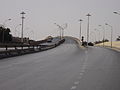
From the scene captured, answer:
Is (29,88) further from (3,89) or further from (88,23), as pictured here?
(88,23)

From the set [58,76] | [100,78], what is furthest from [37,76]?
[100,78]

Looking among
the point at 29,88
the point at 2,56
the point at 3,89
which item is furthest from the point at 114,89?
the point at 2,56

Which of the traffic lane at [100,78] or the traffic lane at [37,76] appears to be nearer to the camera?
the traffic lane at [37,76]

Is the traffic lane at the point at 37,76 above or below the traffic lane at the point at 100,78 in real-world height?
above

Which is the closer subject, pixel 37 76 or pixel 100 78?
pixel 100 78

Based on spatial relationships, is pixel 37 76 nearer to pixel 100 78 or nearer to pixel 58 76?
pixel 58 76

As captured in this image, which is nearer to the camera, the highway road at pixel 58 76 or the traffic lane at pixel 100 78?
the highway road at pixel 58 76

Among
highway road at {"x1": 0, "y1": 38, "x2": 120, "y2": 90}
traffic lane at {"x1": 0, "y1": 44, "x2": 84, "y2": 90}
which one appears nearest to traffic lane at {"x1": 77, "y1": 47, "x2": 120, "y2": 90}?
highway road at {"x1": 0, "y1": 38, "x2": 120, "y2": 90}

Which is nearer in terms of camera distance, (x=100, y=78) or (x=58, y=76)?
(x=100, y=78)

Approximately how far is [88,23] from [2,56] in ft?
286

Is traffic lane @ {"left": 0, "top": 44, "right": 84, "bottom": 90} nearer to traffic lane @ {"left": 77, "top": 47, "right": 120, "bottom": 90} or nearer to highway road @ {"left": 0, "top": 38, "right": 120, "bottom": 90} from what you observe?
highway road @ {"left": 0, "top": 38, "right": 120, "bottom": 90}

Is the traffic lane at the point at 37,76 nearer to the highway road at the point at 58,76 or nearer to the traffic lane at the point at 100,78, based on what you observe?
the highway road at the point at 58,76

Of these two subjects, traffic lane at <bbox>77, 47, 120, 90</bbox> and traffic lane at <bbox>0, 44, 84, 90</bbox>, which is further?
traffic lane at <bbox>77, 47, 120, 90</bbox>

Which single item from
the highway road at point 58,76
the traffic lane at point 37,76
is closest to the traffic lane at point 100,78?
the highway road at point 58,76
